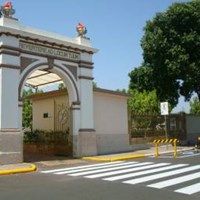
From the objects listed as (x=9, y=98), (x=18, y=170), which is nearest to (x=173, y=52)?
(x=9, y=98)

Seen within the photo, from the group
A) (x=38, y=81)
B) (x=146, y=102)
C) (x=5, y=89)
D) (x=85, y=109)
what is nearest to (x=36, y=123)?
(x=38, y=81)

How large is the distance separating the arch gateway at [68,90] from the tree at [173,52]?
21.1ft

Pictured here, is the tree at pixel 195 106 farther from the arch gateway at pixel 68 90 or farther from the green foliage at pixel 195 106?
the arch gateway at pixel 68 90

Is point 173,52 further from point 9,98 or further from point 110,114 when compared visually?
point 9,98

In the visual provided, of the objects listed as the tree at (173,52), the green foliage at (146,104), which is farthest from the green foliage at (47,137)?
the green foliage at (146,104)

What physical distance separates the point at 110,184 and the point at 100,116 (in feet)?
42.2

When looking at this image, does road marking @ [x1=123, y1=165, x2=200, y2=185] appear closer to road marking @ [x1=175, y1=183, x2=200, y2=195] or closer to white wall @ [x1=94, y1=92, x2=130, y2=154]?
road marking @ [x1=175, y1=183, x2=200, y2=195]

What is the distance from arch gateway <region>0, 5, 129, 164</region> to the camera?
65.8 feet

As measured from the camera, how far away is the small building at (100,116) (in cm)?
2531

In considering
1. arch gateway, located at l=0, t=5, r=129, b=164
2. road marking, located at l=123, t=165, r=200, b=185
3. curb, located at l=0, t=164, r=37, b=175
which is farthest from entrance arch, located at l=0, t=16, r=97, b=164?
road marking, located at l=123, t=165, r=200, b=185

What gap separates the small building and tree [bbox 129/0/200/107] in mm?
6304

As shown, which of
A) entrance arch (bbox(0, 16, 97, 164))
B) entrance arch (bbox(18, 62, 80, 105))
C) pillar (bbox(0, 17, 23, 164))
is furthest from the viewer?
entrance arch (bbox(18, 62, 80, 105))

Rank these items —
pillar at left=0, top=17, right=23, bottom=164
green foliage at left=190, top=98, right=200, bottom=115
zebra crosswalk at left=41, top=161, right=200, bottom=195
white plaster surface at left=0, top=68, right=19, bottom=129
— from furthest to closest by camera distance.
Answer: green foliage at left=190, top=98, right=200, bottom=115 < white plaster surface at left=0, top=68, right=19, bottom=129 < pillar at left=0, top=17, right=23, bottom=164 < zebra crosswalk at left=41, top=161, right=200, bottom=195

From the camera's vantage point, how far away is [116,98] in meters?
26.8
